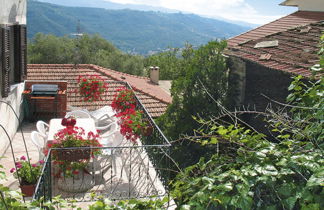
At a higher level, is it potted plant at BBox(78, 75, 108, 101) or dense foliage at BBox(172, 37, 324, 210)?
dense foliage at BBox(172, 37, 324, 210)

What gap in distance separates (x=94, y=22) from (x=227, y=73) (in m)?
196

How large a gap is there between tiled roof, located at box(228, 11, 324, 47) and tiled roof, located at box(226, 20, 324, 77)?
61.9 inches

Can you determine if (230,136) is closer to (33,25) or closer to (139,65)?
(139,65)

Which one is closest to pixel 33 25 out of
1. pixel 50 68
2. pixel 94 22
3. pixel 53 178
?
pixel 94 22

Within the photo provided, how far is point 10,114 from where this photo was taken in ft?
29.3

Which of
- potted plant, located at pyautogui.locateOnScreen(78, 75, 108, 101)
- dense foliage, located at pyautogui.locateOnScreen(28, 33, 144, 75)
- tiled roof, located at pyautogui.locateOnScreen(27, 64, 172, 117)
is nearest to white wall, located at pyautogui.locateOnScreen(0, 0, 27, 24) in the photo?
potted plant, located at pyautogui.locateOnScreen(78, 75, 108, 101)

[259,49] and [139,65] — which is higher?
[259,49]

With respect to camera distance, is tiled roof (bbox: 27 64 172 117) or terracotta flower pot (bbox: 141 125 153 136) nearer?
terracotta flower pot (bbox: 141 125 153 136)

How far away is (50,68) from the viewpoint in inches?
605

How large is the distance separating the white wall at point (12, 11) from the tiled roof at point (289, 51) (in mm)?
4865

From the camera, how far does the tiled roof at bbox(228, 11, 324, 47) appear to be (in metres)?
11.2

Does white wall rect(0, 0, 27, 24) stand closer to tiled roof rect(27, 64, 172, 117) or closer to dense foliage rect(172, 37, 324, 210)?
tiled roof rect(27, 64, 172, 117)

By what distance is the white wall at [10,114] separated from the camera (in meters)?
8.11

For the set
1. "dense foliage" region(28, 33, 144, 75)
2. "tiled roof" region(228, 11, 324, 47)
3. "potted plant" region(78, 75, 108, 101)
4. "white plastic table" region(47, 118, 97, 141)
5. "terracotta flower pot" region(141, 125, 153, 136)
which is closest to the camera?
"white plastic table" region(47, 118, 97, 141)
